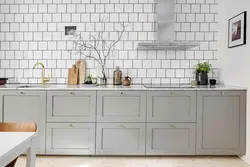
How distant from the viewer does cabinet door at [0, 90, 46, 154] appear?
9.87 feet

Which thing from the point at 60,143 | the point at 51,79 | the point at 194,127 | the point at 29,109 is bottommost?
the point at 60,143

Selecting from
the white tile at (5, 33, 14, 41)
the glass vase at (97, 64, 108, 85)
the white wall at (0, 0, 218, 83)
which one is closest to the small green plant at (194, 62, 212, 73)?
the white wall at (0, 0, 218, 83)

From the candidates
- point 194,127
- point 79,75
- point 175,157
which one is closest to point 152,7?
point 79,75

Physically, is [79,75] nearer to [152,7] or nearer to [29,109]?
[29,109]

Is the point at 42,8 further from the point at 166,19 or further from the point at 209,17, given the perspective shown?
the point at 209,17

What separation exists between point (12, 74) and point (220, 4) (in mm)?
3234

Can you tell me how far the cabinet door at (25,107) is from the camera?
3.01 metres

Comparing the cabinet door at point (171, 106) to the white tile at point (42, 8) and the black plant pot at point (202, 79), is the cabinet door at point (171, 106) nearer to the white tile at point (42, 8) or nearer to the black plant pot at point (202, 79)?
the black plant pot at point (202, 79)

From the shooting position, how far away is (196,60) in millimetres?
3719

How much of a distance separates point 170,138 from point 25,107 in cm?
180

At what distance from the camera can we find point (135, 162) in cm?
296

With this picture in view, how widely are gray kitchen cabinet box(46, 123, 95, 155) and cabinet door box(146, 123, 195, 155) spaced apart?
28.1 inches

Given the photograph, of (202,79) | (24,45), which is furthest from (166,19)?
(24,45)

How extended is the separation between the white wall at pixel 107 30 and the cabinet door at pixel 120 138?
0.92m
